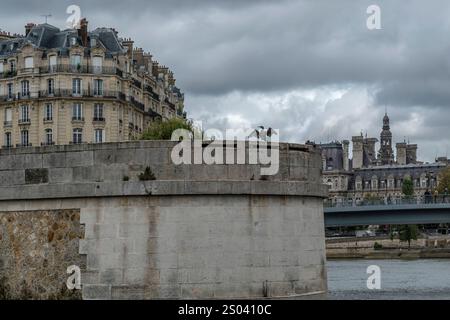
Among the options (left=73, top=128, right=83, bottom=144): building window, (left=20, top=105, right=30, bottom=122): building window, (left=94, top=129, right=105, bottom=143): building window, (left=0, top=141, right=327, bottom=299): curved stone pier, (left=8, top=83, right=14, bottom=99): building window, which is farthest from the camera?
(left=8, top=83, right=14, bottom=99): building window

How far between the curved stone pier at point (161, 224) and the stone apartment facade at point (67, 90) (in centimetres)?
4777

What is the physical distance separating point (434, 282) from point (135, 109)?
32.3 metres

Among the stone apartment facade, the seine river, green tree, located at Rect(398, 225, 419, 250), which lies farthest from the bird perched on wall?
green tree, located at Rect(398, 225, 419, 250)

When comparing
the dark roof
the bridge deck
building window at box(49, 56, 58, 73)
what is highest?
the dark roof

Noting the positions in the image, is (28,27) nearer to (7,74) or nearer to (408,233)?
(7,74)

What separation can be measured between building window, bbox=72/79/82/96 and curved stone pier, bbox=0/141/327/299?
165 feet

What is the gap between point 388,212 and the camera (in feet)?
190

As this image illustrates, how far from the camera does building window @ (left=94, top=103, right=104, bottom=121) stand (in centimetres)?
6657

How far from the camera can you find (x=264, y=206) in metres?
16.5

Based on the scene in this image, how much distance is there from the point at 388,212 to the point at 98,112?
2229 cm

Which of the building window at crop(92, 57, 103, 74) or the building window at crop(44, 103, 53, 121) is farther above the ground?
the building window at crop(92, 57, 103, 74)

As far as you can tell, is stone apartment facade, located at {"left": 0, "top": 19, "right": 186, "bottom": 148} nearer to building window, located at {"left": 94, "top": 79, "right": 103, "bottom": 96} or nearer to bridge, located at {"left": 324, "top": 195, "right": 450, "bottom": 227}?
building window, located at {"left": 94, "top": 79, "right": 103, "bottom": 96}

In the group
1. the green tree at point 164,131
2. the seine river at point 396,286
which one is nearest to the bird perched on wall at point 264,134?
the seine river at point 396,286
